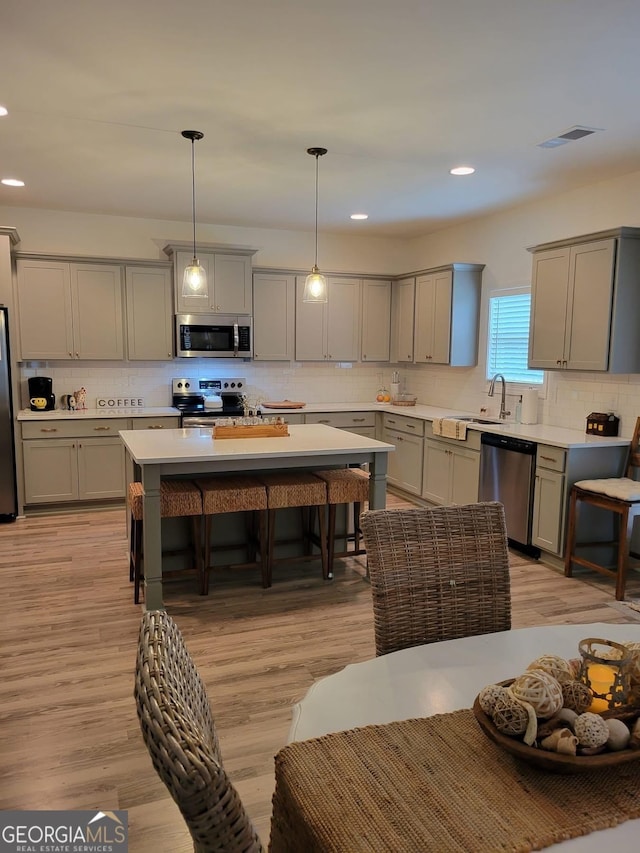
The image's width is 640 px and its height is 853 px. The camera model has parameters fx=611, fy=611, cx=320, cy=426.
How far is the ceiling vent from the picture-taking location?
353 centimetres

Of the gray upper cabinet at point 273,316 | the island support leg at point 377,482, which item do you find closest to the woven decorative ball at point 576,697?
the island support leg at point 377,482

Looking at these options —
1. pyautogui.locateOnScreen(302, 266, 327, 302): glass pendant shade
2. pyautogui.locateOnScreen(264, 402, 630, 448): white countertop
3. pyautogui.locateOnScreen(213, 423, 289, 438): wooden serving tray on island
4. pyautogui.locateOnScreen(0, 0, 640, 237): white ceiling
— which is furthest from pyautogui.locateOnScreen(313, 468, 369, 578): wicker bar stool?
pyautogui.locateOnScreen(0, 0, 640, 237): white ceiling

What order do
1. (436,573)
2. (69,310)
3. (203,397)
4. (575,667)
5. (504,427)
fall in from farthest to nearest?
(203,397) → (69,310) → (504,427) → (436,573) → (575,667)

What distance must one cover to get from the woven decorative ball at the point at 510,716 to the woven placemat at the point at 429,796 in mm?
69

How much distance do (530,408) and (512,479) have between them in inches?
31.3

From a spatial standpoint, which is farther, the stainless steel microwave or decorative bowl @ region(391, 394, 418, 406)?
decorative bowl @ region(391, 394, 418, 406)

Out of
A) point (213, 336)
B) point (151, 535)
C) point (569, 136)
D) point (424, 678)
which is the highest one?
point (569, 136)

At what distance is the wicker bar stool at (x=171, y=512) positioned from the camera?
3596 mm

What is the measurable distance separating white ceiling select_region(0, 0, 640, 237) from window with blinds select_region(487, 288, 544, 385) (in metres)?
0.97

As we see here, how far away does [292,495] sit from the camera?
12.7ft

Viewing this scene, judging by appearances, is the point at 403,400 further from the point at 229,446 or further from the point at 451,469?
the point at 229,446

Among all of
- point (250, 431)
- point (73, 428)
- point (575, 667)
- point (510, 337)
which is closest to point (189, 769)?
point (575, 667)

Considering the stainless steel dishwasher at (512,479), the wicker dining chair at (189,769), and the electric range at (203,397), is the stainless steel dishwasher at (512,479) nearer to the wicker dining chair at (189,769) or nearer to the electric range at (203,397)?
the electric range at (203,397)

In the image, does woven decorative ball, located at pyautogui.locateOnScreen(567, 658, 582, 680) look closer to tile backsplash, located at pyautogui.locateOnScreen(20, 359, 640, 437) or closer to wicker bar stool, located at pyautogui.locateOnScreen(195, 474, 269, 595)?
wicker bar stool, located at pyautogui.locateOnScreen(195, 474, 269, 595)
